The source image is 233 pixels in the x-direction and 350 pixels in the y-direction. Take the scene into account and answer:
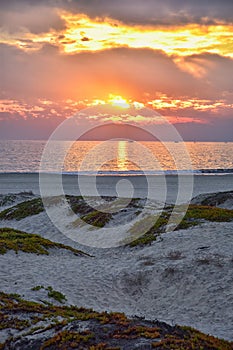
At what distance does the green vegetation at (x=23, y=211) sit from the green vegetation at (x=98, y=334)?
2821 cm

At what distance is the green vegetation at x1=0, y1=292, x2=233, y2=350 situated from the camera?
11.0 metres

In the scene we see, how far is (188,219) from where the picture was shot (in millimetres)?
32031

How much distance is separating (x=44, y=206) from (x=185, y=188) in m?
34.9

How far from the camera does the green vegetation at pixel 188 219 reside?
2920 centimetres

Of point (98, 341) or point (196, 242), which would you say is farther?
point (196, 242)

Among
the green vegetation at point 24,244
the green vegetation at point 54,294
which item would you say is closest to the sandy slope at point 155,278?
the green vegetation at point 54,294

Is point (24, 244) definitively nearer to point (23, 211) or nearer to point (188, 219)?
point (188, 219)

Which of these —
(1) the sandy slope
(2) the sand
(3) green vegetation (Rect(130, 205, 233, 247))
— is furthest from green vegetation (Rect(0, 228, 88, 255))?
(3) green vegetation (Rect(130, 205, 233, 247))

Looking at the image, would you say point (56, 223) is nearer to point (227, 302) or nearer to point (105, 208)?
point (105, 208)

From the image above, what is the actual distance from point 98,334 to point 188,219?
21292mm

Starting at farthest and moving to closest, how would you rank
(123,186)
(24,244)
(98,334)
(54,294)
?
1. (123,186)
2. (24,244)
3. (54,294)
4. (98,334)

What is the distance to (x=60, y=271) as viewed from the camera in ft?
72.7

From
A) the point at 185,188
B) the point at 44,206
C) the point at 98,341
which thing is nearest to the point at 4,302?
the point at 98,341

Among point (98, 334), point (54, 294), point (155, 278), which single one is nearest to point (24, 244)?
point (54, 294)
